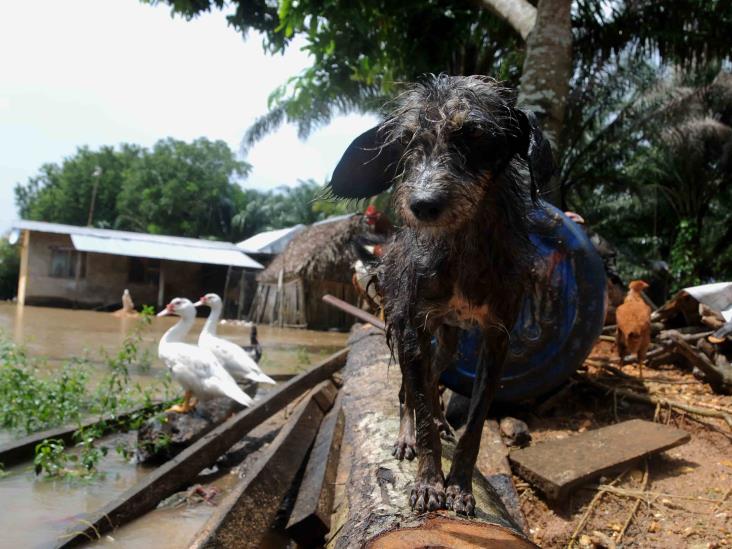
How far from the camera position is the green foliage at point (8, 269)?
104 feet

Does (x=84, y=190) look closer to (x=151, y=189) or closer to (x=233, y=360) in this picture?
(x=151, y=189)

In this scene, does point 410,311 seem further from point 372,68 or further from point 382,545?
point 372,68

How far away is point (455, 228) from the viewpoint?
2.16 metres

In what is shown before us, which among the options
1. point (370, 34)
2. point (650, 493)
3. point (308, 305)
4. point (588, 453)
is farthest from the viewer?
point (308, 305)

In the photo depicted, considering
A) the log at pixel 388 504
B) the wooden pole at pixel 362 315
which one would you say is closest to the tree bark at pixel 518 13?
the wooden pole at pixel 362 315

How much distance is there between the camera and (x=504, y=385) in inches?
170

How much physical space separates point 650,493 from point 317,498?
6.59 ft

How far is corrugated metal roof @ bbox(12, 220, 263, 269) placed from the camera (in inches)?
973

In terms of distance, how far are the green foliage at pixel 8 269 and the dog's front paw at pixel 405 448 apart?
34.6 m

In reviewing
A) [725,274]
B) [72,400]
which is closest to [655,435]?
[72,400]

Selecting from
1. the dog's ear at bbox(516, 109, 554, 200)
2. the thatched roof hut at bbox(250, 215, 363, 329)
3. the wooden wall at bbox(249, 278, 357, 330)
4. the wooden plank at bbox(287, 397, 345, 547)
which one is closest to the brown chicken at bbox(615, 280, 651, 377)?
the wooden plank at bbox(287, 397, 345, 547)

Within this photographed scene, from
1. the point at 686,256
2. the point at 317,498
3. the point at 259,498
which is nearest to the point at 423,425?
the point at 317,498

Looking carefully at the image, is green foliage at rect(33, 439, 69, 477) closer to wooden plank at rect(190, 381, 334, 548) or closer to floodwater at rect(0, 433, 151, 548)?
floodwater at rect(0, 433, 151, 548)

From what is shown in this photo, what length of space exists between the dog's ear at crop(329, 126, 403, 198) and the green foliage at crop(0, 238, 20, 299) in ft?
113
